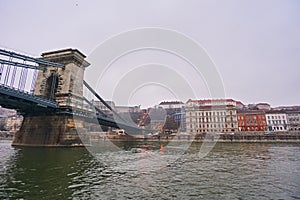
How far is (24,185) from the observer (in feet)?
23.8

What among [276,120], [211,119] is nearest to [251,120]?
[276,120]

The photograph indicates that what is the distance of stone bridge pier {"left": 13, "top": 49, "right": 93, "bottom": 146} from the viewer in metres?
24.5

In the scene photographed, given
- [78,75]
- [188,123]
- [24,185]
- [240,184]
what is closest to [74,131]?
[78,75]

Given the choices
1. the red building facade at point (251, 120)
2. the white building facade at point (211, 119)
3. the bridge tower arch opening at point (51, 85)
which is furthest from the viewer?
the red building facade at point (251, 120)

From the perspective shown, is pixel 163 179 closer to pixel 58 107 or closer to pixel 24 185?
pixel 24 185

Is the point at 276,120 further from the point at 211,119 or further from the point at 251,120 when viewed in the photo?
the point at 211,119

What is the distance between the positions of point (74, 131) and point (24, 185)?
743 inches

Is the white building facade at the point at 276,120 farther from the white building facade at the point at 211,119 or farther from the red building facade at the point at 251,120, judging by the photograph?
the white building facade at the point at 211,119

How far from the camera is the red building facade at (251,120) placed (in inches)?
2483

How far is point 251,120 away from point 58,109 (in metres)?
59.6

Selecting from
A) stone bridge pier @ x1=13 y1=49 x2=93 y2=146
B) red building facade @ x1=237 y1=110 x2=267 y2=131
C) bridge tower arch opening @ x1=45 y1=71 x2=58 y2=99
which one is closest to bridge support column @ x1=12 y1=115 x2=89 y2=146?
stone bridge pier @ x1=13 y1=49 x2=93 y2=146

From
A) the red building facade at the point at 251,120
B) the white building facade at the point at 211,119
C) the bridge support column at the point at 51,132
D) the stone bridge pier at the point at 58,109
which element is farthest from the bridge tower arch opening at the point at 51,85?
the red building facade at the point at 251,120

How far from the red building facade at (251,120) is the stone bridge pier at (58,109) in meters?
52.6

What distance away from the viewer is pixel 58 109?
2461 cm
